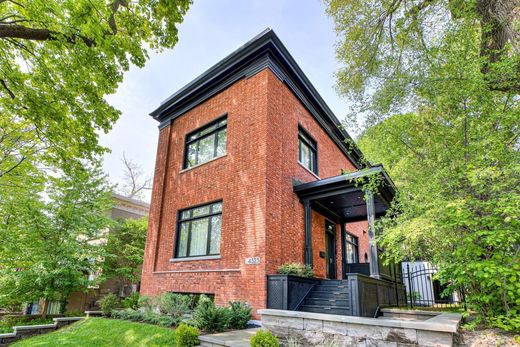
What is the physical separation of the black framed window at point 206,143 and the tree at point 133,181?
2021 cm

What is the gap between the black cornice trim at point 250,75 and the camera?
32.8ft

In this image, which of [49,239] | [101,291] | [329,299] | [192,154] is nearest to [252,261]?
[329,299]

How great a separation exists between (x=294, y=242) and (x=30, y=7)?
9.25 meters

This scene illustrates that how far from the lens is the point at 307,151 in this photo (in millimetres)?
12375

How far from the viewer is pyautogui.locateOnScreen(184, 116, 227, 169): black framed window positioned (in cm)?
1097

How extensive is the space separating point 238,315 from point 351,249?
29.2 ft

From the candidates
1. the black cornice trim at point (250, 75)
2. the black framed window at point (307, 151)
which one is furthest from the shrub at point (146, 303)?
the black cornice trim at point (250, 75)

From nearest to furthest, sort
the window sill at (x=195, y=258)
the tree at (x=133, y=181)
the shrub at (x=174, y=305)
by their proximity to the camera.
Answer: the shrub at (x=174, y=305) → the window sill at (x=195, y=258) → the tree at (x=133, y=181)

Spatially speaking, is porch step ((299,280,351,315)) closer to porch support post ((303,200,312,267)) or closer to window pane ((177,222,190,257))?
porch support post ((303,200,312,267))

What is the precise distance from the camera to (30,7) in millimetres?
6777

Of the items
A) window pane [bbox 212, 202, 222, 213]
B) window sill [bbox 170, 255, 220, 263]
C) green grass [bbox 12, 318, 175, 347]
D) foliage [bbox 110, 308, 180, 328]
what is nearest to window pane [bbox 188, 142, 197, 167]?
window pane [bbox 212, 202, 222, 213]

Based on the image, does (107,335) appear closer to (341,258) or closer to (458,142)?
(341,258)

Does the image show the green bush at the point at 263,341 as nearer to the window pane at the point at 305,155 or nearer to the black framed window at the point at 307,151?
the black framed window at the point at 307,151

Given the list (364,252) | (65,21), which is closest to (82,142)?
(65,21)
